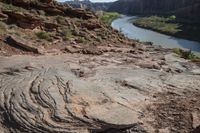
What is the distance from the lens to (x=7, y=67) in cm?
1384

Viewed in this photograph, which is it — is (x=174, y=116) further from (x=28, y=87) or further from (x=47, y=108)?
(x=28, y=87)

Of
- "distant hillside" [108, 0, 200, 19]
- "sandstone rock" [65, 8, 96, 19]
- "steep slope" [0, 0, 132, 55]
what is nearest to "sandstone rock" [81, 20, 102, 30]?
"steep slope" [0, 0, 132, 55]

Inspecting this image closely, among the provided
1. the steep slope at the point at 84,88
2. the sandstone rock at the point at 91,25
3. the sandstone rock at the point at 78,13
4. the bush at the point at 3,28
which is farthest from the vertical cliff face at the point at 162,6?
the steep slope at the point at 84,88

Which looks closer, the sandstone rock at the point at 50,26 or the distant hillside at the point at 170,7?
the sandstone rock at the point at 50,26

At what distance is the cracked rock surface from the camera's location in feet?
32.8

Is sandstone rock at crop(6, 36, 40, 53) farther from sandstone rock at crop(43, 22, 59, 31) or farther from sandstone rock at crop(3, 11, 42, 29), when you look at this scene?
sandstone rock at crop(43, 22, 59, 31)

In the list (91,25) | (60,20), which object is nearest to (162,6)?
(91,25)

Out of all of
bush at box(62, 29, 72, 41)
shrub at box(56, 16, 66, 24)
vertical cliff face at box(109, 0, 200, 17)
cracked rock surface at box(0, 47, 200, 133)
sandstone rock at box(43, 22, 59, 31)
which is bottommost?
vertical cliff face at box(109, 0, 200, 17)

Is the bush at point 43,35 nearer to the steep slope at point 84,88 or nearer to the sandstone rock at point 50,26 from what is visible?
the steep slope at point 84,88

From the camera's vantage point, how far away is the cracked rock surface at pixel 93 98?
998 cm

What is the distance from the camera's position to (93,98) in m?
11.3

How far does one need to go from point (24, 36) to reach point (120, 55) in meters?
5.03

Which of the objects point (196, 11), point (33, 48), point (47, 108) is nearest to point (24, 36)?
point (33, 48)

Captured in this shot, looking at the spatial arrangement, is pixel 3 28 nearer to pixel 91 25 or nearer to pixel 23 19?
pixel 23 19
